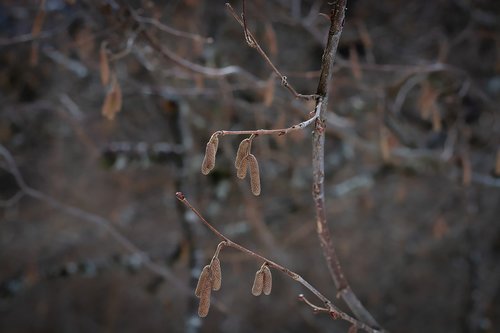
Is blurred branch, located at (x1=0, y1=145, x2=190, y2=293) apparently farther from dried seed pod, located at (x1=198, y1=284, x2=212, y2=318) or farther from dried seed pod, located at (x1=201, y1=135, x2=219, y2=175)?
dried seed pod, located at (x1=201, y1=135, x2=219, y2=175)

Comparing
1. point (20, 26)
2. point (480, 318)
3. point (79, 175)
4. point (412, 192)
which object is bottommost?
point (480, 318)

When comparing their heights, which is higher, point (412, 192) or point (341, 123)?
point (341, 123)

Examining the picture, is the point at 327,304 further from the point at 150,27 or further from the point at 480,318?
the point at 480,318

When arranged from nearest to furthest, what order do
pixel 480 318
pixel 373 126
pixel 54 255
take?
pixel 480 318, pixel 373 126, pixel 54 255

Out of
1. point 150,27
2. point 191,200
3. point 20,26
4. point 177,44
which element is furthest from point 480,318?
point 20,26

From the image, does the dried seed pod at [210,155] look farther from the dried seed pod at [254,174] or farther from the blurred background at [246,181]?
the blurred background at [246,181]

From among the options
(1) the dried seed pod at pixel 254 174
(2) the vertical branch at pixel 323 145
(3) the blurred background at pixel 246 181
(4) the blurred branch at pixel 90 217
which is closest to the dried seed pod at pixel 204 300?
(1) the dried seed pod at pixel 254 174

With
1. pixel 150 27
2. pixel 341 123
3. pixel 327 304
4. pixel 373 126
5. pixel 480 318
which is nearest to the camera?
pixel 327 304
